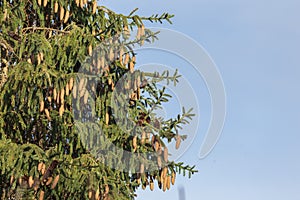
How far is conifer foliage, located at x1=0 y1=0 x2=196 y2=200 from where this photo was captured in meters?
8.08

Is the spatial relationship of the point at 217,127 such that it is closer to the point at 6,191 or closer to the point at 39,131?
the point at 39,131

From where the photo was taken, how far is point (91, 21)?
1034cm

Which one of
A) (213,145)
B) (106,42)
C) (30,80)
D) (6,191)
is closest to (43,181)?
(6,191)

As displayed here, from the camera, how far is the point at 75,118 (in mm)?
8883

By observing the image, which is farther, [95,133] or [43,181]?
[95,133]

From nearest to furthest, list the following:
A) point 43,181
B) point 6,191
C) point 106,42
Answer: point 43,181, point 6,191, point 106,42

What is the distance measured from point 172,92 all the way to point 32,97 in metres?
2.61

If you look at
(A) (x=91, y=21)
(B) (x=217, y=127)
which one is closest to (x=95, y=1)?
(A) (x=91, y=21)

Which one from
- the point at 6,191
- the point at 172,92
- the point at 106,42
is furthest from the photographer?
the point at 172,92

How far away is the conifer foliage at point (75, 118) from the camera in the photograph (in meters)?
8.08

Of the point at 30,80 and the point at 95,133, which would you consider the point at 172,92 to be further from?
the point at 30,80

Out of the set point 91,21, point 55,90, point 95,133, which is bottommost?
point 95,133

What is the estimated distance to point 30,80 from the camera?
828 cm

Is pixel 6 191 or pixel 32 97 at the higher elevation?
pixel 32 97
